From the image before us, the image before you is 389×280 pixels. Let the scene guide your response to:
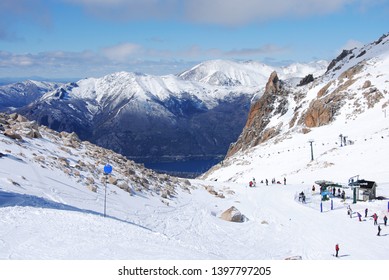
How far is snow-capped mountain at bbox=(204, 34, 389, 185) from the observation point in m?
67.9

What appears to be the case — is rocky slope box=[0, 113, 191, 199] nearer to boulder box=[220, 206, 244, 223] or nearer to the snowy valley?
the snowy valley

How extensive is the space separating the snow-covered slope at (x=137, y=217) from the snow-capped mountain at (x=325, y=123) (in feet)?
71.4

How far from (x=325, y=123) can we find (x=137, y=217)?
80.2 meters

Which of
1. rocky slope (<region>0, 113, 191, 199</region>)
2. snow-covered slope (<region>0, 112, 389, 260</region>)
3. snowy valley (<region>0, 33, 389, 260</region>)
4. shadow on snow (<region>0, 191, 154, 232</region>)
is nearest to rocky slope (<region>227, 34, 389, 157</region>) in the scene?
snowy valley (<region>0, 33, 389, 260</region>)

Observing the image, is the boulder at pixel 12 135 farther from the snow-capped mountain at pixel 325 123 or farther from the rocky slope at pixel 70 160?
the snow-capped mountain at pixel 325 123

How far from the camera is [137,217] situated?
86.5ft

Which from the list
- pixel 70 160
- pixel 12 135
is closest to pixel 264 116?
pixel 70 160

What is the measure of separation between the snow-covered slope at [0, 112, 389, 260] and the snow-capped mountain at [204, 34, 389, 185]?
71.4ft

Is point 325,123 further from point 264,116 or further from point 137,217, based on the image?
point 137,217

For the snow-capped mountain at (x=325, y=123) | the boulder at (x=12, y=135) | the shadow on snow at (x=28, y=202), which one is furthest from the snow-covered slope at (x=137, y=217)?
the snow-capped mountain at (x=325, y=123)

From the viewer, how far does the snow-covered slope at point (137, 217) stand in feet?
57.8

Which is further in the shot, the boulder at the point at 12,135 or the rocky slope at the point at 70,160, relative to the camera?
the boulder at the point at 12,135

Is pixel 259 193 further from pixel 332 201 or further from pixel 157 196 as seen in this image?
pixel 157 196

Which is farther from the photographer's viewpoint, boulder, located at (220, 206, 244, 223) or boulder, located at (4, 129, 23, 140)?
boulder, located at (4, 129, 23, 140)
